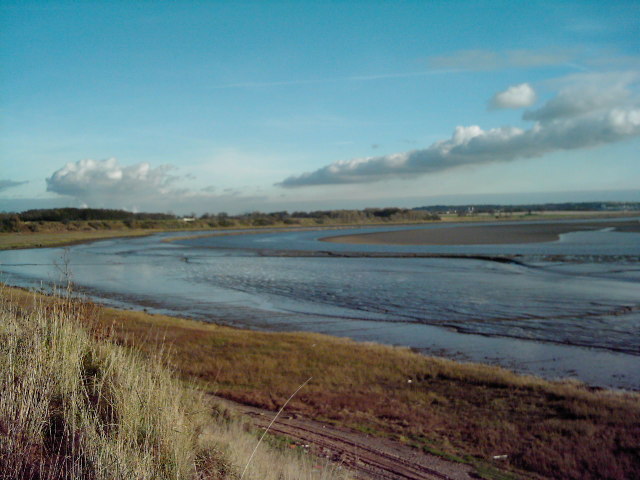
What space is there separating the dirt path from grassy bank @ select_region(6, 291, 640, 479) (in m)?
0.40

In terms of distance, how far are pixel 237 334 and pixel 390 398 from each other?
324 inches

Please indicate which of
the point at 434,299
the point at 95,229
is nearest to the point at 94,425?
the point at 434,299

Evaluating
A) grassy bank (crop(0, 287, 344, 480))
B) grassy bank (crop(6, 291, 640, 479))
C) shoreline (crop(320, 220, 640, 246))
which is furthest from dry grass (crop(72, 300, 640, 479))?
shoreline (crop(320, 220, 640, 246))

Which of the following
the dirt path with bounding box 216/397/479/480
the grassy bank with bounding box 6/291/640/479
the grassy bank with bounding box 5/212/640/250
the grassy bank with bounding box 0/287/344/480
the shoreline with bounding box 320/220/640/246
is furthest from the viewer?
the grassy bank with bounding box 5/212/640/250

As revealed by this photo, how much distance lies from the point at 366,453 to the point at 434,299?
20700 mm

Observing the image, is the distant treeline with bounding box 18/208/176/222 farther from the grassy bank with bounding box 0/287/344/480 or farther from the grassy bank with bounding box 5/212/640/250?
the grassy bank with bounding box 0/287/344/480

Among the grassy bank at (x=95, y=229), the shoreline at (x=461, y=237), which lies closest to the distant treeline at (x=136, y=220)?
the grassy bank at (x=95, y=229)

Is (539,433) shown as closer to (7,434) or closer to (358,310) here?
(7,434)

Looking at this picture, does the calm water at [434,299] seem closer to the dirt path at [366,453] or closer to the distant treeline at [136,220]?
the dirt path at [366,453]

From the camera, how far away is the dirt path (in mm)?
7910

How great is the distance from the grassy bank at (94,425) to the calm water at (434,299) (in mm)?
5406

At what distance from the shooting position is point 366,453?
862cm

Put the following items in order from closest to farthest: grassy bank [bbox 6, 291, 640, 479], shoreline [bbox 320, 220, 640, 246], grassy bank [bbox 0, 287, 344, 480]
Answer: grassy bank [bbox 0, 287, 344, 480]
grassy bank [bbox 6, 291, 640, 479]
shoreline [bbox 320, 220, 640, 246]

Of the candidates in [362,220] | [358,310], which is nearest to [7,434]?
[358,310]
